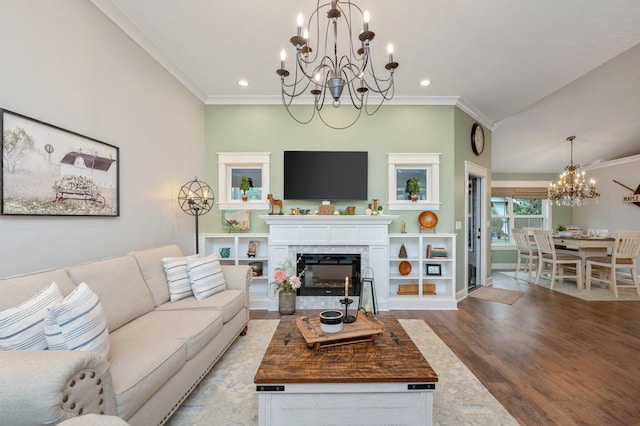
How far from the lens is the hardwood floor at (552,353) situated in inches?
74.9

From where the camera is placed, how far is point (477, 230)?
16.5 feet

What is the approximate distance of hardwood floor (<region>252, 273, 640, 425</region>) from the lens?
6.24ft

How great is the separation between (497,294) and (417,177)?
2383 millimetres

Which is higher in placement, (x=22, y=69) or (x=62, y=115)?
(x=22, y=69)

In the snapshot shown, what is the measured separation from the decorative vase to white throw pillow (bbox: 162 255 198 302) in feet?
4.12

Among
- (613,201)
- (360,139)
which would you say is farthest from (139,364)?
(613,201)

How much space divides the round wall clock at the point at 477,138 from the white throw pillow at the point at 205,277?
14.1ft

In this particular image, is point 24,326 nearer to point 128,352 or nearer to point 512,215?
point 128,352

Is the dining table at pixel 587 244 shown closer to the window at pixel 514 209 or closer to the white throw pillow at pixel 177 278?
the window at pixel 514 209

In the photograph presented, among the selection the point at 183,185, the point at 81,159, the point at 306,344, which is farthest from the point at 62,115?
the point at 306,344

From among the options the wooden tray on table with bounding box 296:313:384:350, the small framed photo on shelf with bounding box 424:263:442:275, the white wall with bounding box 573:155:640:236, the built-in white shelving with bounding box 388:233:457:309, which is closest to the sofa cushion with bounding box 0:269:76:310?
the wooden tray on table with bounding box 296:313:384:350

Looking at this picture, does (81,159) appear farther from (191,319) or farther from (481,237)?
(481,237)

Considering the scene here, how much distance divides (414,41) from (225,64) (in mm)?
2110

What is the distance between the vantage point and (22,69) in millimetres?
1737
